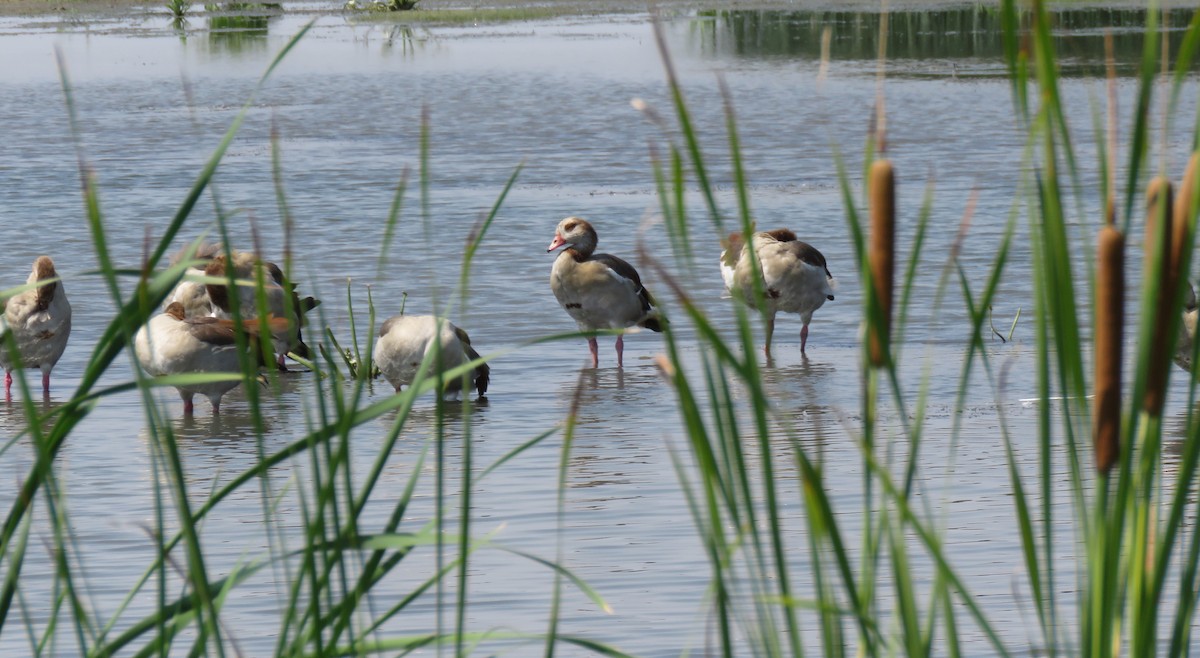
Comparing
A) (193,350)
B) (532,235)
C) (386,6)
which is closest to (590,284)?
(193,350)

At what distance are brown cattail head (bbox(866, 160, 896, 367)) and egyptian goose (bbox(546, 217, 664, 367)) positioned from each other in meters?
8.30

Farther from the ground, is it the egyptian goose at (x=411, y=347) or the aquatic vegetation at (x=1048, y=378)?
the aquatic vegetation at (x=1048, y=378)

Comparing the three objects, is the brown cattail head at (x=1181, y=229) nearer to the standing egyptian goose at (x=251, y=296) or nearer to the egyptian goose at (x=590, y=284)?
the standing egyptian goose at (x=251, y=296)

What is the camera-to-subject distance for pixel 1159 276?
1640 mm

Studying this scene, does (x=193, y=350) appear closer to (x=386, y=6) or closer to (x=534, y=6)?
(x=386, y=6)

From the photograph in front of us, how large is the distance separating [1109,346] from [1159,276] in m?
Result: 0.08

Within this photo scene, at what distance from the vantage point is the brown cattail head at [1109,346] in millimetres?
1605

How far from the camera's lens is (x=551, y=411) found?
832 centimetres

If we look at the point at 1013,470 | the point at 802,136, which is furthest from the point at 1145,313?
the point at 802,136

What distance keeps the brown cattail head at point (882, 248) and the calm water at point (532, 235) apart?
114 mm

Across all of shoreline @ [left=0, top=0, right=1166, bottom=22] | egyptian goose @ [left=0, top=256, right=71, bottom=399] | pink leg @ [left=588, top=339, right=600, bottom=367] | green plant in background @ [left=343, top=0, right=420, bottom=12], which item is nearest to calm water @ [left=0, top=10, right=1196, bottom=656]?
pink leg @ [left=588, top=339, right=600, bottom=367]

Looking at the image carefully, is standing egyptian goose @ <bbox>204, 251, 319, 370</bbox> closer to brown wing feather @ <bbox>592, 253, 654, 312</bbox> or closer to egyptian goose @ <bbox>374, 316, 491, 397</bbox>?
egyptian goose @ <bbox>374, 316, 491, 397</bbox>

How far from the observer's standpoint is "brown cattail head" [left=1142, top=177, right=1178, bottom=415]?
1.63 metres

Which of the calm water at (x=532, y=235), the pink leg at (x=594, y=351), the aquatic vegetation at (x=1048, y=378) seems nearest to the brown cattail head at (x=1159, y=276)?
the aquatic vegetation at (x=1048, y=378)
